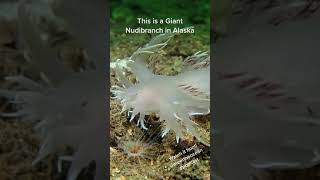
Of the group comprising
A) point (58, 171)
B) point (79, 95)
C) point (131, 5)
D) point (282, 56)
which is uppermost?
point (131, 5)

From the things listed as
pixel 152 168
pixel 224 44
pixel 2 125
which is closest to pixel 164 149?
pixel 152 168

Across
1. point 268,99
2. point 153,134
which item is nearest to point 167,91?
point 153,134

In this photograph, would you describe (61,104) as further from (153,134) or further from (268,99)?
(268,99)

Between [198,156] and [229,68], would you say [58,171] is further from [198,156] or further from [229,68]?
[229,68]

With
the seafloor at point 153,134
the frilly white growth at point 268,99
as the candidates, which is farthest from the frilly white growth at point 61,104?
the frilly white growth at point 268,99

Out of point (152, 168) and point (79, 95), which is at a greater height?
point (79, 95)

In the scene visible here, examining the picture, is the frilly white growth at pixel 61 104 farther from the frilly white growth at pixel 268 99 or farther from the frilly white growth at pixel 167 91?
the frilly white growth at pixel 268 99
